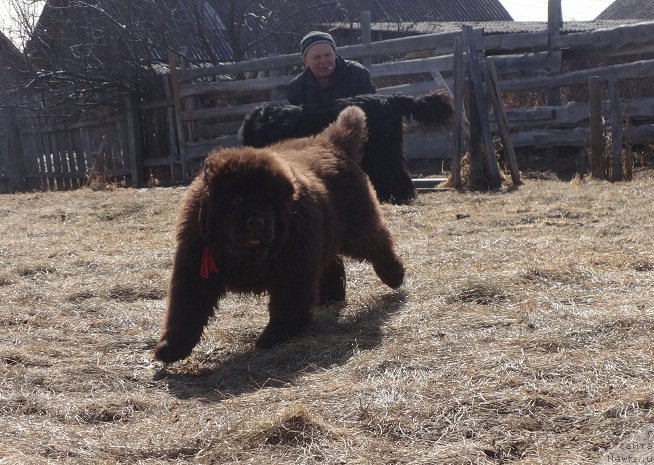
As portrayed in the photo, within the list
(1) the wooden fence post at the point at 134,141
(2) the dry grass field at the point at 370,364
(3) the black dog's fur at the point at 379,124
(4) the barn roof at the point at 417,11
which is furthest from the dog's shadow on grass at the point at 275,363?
(4) the barn roof at the point at 417,11

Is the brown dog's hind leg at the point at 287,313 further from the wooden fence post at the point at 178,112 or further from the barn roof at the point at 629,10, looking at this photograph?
the barn roof at the point at 629,10

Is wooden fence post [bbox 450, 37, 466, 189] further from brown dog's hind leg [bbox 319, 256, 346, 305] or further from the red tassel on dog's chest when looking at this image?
the red tassel on dog's chest

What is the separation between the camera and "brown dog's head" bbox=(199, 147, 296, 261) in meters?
4.52

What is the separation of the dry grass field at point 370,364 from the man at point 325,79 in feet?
7.68

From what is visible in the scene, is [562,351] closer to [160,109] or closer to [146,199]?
[146,199]

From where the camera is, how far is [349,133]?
20.2 ft

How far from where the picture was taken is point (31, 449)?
3191mm

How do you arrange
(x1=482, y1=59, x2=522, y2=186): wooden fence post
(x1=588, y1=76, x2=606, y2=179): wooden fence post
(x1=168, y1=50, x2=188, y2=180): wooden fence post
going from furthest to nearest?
A: 1. (x1=168, y1=50, x2=188, y2=180): wooden fence post
2. (x1=482, y1=59, x2=522, y2=186): wooden fence post
3. (x1=588, y1=76, x2=606, y2=179): wooden fence post

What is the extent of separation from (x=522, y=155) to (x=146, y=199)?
19.3ft

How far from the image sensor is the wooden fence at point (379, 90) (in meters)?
13.2

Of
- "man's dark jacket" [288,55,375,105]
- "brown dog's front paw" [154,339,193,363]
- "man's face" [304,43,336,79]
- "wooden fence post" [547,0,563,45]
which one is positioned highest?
"wooden fence post" [547,0,563,45]

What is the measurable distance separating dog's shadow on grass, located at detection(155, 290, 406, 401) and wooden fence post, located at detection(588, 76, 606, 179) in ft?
23.2

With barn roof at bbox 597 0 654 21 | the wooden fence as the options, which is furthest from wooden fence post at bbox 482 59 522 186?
barn roof at bbox 597 0 654 21

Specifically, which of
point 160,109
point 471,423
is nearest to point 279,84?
point 160,109
